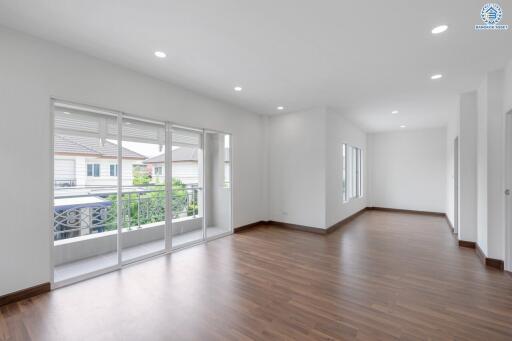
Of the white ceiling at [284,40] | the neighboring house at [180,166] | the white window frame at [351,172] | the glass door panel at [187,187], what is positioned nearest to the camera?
the white ceiling at [284,40]

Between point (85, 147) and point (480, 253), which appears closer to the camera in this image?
point (85, 147)

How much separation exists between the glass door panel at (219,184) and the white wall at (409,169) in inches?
242

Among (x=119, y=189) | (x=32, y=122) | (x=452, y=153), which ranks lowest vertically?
(x=119, y=189)

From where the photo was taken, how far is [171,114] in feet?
13.7

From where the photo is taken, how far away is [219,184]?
5.54 m

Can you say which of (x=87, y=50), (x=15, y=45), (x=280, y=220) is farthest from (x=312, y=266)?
(x=15, y=45)

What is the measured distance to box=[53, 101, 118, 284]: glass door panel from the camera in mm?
3045

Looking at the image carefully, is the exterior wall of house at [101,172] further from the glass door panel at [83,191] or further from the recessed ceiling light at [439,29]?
the recessed ceiling light at [439,29]

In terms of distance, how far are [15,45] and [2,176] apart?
1436 millimetres

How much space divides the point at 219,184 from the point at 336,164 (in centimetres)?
300

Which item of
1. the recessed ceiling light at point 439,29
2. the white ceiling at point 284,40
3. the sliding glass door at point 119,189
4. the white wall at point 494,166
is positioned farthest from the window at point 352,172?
the recessed ceiling light at point 439,29

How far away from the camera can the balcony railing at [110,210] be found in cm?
317
